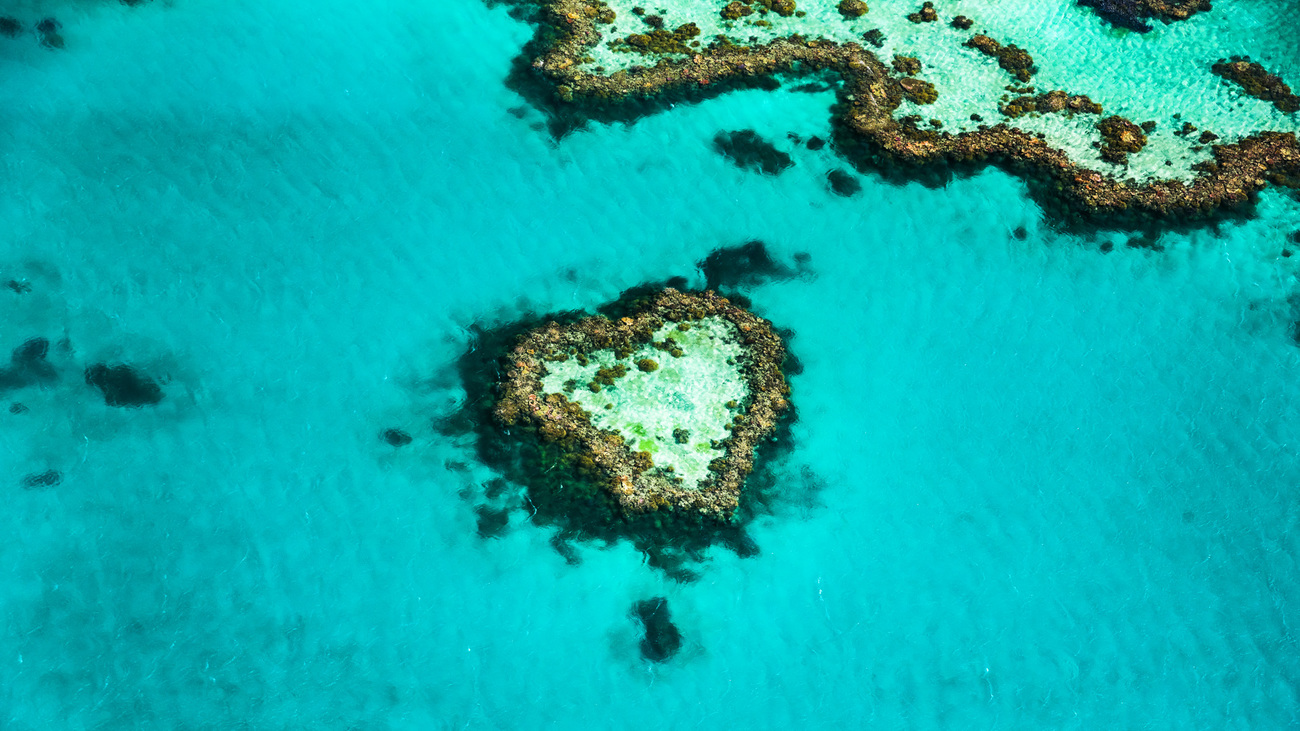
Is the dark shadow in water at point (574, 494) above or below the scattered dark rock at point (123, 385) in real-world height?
below

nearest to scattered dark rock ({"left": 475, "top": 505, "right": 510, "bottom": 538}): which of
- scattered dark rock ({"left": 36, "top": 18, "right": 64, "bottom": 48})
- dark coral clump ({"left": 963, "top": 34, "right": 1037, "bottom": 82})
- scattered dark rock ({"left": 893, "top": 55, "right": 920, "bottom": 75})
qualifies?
scattered dark rock ({"left": 893, "top": 55, "right": 920, "bottom": 75})

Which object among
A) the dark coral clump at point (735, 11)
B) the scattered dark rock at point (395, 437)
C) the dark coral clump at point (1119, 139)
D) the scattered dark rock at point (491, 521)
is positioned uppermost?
the dark coral clump at point (735, 11)

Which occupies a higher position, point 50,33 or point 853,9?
point 853,9

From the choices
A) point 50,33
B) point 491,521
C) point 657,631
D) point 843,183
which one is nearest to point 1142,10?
point 843,183

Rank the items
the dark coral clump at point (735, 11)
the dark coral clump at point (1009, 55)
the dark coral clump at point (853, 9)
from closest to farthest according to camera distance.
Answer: the dark coral clump at point (1009, 55), the dark coral clump at point (735, 11), the dark coral clump at point (853, 9)

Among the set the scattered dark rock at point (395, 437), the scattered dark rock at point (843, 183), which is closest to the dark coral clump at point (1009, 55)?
the scattered dark rock at point (843, 183)

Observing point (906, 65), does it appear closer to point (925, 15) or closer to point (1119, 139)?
point (925, 15)

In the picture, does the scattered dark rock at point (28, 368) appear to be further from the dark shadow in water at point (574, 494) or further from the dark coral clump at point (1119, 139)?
the dark coral clump at point (1119, 139)

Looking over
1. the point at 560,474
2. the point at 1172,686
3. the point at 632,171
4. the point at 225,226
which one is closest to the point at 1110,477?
the point at 1172,686
